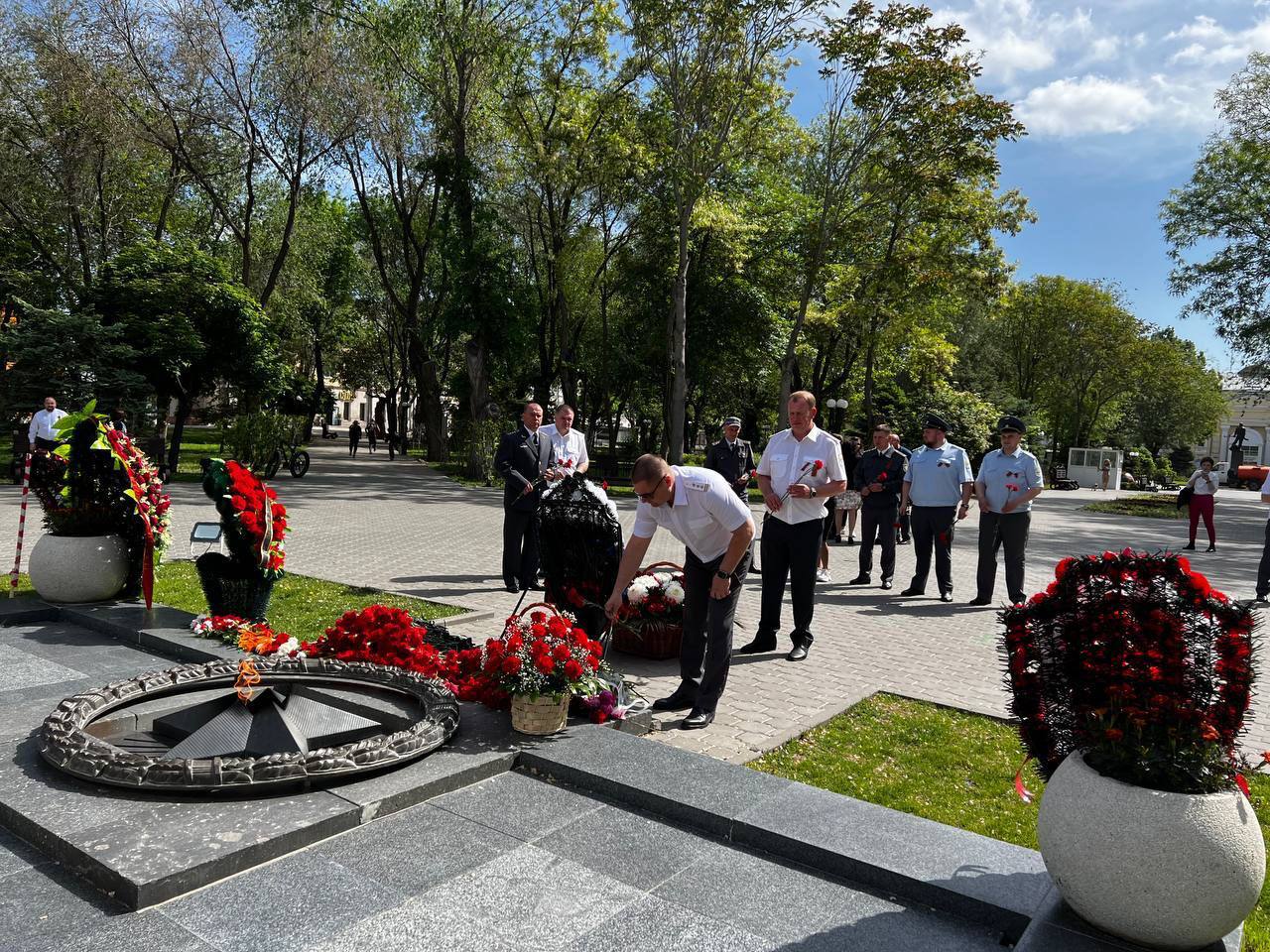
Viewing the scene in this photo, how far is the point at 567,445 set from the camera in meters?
9.51

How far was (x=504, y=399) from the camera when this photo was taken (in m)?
41.0

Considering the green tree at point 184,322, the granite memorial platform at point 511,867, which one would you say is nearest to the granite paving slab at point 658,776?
the granite memorial platform at point 511,867

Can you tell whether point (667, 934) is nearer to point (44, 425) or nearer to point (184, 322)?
point (44, 425)

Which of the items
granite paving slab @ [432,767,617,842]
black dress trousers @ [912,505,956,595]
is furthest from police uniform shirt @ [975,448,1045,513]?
granite paving slab @ [432,767,617,842]

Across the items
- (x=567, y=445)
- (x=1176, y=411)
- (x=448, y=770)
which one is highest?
(x=1176, y=411)

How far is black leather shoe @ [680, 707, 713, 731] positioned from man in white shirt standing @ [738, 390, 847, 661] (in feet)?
6.42

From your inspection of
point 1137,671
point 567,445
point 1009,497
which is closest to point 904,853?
point 1137,671

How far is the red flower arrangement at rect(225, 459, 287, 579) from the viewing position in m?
6.36

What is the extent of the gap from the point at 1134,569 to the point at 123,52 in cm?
2898

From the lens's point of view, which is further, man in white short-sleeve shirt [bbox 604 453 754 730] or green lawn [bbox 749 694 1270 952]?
man in white short-sleeve shirt [bbox 604 453 754 730]

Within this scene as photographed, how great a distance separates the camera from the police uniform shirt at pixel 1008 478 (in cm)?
927

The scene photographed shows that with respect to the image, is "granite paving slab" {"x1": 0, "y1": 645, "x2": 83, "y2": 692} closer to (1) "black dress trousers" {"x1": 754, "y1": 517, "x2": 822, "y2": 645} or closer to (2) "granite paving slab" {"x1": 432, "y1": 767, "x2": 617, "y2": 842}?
(2) "granite paving slab" {"x1": 432, "y1": 767, "x2": 617, "y2": 842}

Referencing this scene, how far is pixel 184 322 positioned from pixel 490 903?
2233 centimetres

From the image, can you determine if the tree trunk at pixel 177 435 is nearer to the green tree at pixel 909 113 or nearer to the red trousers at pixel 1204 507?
the green tree at pixel 909 113
